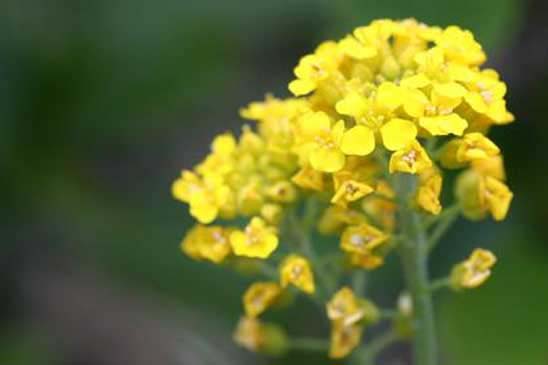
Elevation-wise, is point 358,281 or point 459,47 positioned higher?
point 459,47

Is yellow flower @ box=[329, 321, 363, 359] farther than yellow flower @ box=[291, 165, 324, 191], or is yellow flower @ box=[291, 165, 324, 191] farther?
yellow flower @ box=[329, 321, 363, 359]

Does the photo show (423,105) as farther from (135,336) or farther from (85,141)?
(135,336)

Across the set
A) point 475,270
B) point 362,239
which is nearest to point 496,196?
point 475,270

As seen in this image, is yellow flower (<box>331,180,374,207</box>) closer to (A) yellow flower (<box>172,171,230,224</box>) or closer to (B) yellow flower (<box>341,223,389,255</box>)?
(B) yellow flower (<box>341,223,389,255</box>)

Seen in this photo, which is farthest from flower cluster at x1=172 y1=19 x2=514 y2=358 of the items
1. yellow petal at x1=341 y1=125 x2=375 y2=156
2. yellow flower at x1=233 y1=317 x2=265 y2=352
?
yellow flower at x1=233 y1=317 x2=265 y2=352

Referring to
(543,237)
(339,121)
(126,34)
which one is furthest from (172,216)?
(339,121)

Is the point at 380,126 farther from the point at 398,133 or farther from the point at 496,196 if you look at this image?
the point at 496,196
